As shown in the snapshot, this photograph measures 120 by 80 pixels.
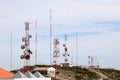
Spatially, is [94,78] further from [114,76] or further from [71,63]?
→ [71,63]

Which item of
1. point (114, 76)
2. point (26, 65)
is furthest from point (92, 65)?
point (26, 65)

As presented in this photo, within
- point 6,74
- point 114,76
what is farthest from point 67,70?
point 6,74

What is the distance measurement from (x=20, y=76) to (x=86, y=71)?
78039 mm

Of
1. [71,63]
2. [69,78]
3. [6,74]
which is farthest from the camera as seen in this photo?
[71,63]

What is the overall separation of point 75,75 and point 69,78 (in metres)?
6.78

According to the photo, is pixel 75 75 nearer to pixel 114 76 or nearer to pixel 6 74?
pixel 114 76

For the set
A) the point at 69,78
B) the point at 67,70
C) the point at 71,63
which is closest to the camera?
the point at 69,78

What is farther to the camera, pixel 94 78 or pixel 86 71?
pixel 86 71

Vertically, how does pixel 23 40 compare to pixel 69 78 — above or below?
above

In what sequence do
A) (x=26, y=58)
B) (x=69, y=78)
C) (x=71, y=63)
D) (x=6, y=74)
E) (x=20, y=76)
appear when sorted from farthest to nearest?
1. (x=71, y=63)
2. (x=69, y=78)
3. (x=26, y=58)
4. (x=6, y=74)
5. (x=20, y=76)

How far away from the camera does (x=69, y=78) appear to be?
14012 centimetres

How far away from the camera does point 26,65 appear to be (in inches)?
4318

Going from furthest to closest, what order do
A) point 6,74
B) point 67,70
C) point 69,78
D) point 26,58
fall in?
point 67,70
point 69,78
point 26,58
point 6,74

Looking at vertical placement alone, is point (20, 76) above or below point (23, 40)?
below
